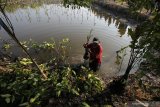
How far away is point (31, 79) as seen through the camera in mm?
5344

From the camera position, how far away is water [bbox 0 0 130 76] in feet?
32.6

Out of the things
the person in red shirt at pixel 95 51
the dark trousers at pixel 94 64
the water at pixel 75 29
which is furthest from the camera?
the water at pixel 75 29

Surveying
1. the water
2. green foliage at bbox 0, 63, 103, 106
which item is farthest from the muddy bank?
green foliage at bbox 0, 63, 103, 106

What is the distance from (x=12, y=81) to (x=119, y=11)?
14.8 m

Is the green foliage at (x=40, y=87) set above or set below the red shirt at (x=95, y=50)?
above

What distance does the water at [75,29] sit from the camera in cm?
994

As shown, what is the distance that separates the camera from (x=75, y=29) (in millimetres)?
13578

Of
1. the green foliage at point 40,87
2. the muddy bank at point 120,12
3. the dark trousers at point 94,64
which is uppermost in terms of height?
the green foliage at point 40,87

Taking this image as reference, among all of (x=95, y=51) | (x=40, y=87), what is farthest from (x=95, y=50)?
(x=40, y=87)

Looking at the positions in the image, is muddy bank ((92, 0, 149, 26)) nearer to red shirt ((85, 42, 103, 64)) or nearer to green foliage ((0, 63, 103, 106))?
red shirt ((85, 42, 103, 64))

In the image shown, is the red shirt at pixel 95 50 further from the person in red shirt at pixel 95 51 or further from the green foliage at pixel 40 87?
the green foliage at pixel 40 87

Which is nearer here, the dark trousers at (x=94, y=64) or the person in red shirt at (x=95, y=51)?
the person in red shirt at (x=95, y=51)

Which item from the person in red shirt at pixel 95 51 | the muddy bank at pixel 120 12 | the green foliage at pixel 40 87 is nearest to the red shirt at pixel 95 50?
the person in red shirt at pixel 95 51

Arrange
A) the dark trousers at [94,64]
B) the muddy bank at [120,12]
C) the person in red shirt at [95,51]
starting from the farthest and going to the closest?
the muddy bank at [120,12] → the dark trousers at [94,64] → the person in red shirt at [95,51]
